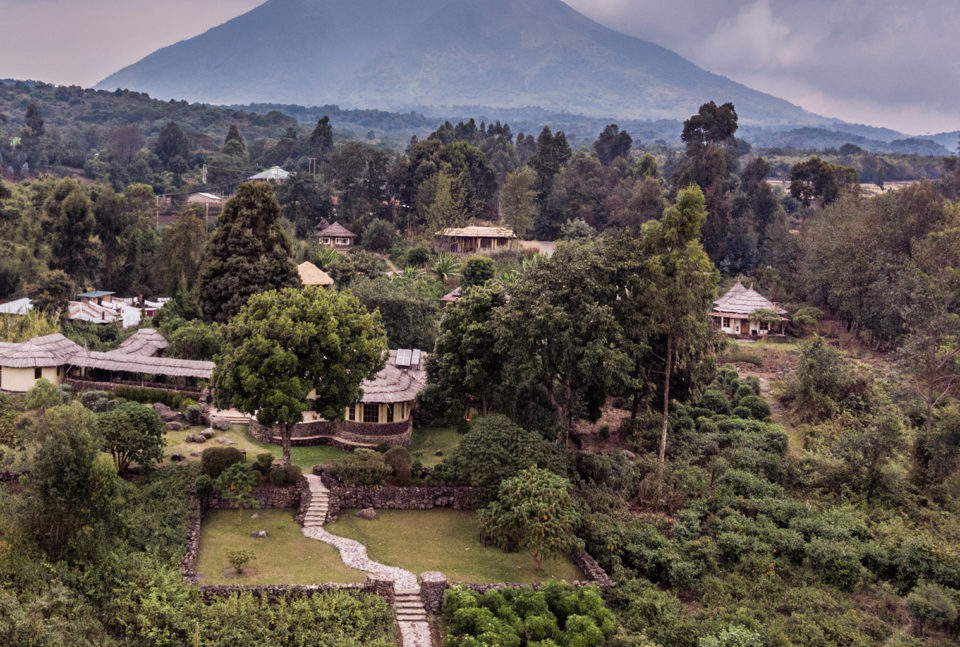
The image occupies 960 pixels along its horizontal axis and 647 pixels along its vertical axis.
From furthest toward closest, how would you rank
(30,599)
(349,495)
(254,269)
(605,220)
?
(605,220) < (254,269) < (349,495) < (30,599)

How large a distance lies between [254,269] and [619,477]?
19320mm

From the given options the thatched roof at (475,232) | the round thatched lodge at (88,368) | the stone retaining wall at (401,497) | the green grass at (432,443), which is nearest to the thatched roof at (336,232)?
the thatched roof at (475,232)

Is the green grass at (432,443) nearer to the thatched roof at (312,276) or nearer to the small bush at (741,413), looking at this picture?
the small bush at (741,413)

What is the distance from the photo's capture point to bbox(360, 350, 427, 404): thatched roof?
28469 mm

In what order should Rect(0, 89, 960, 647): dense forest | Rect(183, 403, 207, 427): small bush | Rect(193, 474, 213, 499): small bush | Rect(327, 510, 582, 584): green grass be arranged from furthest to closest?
Rect(183, 403, 207, 427): small bush
Rect(193, 474, 213, 499): small bush
Rect(327, 510, 582, 584): green grass
Rect(0, 89, 960, 647): dense forest

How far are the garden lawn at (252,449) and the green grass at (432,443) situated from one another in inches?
109

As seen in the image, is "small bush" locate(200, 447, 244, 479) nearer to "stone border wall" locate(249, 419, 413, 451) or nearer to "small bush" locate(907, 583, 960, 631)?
"stone border wall" locate(249, 419, 413, 451)

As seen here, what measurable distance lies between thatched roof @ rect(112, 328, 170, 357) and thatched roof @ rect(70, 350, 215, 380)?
43.4 inches

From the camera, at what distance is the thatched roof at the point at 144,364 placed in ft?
105

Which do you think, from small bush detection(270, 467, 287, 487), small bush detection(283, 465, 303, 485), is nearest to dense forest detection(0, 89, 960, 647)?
small bush detection(270, 467, 287, 487)

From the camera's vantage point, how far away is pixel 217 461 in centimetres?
2381

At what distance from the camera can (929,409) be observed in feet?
86.3

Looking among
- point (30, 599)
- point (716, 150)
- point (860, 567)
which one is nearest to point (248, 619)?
point (30, 599)

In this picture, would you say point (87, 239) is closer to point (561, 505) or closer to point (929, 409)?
point (561, 505)
